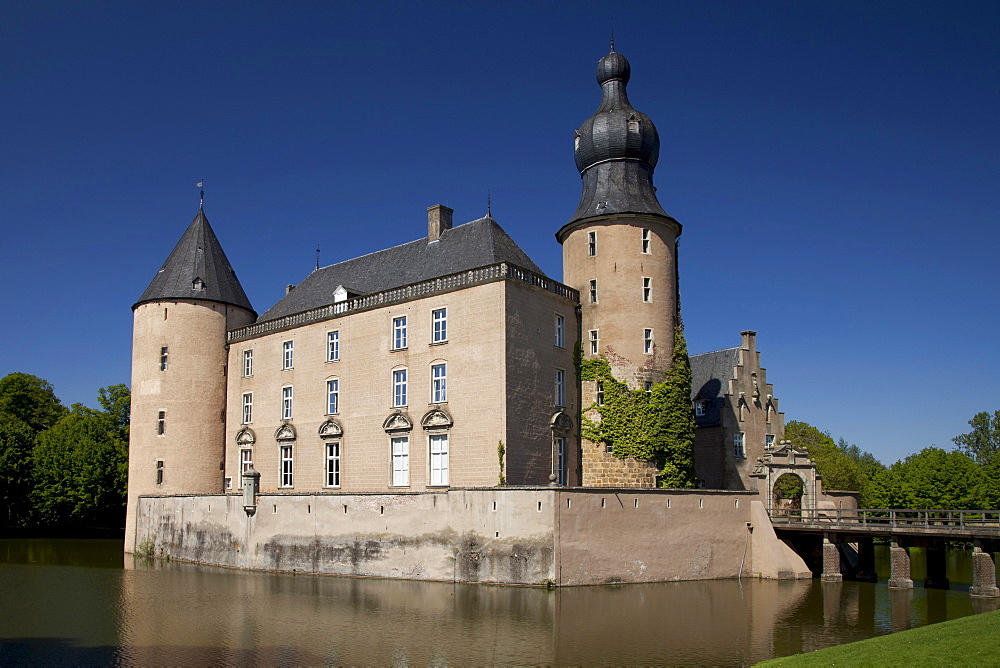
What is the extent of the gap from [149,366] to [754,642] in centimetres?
2666

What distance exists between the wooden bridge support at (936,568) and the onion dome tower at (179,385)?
999 inches

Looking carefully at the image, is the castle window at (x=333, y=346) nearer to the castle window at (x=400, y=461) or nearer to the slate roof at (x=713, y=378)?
the castle window at (x=400, y=461)

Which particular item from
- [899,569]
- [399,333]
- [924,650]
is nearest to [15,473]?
[399,333]

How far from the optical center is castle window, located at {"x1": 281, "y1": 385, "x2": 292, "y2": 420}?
105 ft

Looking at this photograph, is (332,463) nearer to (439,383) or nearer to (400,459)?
(400,459)

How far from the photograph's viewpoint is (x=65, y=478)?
42.1 metres

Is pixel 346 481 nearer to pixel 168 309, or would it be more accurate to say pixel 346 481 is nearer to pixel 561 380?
pixel 561 380

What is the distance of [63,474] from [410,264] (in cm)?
2317

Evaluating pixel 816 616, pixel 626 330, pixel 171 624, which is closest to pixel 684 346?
pixel 626 330

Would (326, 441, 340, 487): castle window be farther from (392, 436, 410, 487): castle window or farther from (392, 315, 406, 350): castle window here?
(392, 315, 406, 350): castle window

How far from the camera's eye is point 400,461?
1101 inches

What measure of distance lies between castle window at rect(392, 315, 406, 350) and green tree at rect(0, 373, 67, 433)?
99.4 feet

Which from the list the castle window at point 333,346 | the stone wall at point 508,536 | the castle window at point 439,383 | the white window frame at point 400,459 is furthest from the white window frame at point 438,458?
the castle window at point 333,346

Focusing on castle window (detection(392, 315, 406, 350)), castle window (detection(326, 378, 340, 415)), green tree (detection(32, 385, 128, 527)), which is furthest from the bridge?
green tree (detection(32, 385, 128, 527))
